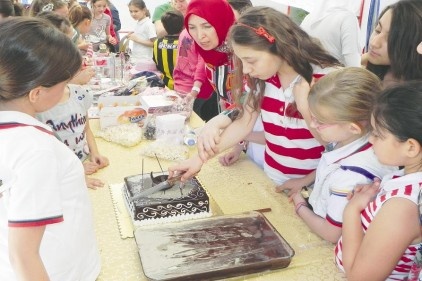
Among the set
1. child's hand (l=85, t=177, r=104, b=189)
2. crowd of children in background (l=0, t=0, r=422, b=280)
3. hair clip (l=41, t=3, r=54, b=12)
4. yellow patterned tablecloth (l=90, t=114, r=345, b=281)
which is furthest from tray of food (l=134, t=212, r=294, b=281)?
hair clip (l=41, t=3, r=54, b=12)

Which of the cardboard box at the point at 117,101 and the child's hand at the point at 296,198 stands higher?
the cardboard box at the point at 117,101

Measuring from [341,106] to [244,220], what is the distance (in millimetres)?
421

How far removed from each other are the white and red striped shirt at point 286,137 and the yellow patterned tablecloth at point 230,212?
0.09m

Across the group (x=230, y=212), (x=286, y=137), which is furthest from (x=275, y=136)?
(x=230, y=212)

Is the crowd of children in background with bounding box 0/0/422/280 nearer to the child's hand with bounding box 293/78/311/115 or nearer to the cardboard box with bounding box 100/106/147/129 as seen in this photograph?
the child's hand with bounding box 293/78/311/115

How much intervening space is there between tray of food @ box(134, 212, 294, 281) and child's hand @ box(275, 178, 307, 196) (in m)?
0.27

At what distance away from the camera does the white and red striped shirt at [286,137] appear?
1438 millimetres

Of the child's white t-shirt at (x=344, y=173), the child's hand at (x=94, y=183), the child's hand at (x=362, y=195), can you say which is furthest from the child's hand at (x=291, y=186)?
the child's hand at (x=94, y=183)

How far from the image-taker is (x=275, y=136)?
150 cm

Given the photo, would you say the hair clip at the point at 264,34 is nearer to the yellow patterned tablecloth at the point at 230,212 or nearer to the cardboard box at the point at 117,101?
the yellow patterned tablecloth at the point at 230,212

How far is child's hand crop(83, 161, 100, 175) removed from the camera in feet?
5.07

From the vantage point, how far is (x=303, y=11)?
3.28 metres

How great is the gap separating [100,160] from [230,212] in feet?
1.98

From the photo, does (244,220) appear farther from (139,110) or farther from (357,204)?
(139,110)
